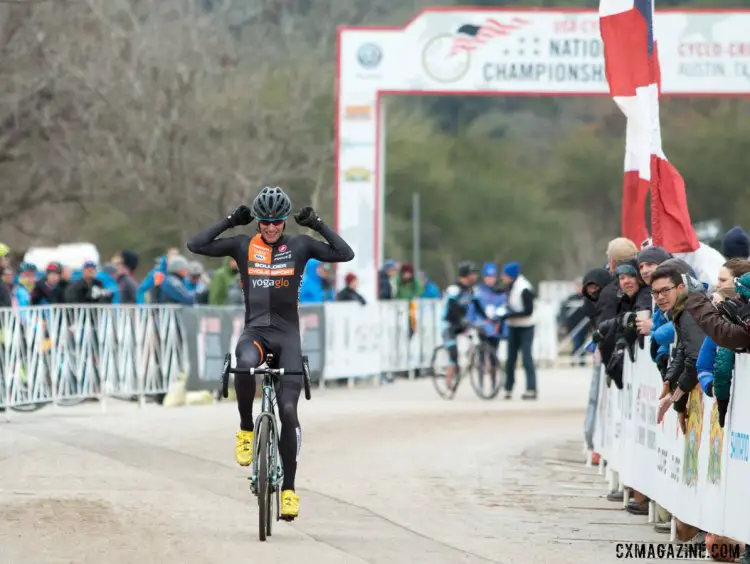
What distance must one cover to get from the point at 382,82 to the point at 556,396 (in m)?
6.69

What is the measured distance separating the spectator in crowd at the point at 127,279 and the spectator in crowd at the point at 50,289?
1105 mm

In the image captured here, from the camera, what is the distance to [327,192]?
51.5m

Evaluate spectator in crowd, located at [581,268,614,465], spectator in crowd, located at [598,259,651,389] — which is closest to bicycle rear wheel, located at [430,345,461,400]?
spectator in crowd, located at [581,268,614,465]

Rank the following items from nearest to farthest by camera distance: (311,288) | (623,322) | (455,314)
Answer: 1. (623,322)
2. (455,314)
3. (311,288)

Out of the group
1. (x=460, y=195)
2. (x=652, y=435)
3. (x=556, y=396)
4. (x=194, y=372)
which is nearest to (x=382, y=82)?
(x=556, y=396)

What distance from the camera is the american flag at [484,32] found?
31031 mm

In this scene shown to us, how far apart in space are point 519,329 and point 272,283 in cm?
1498

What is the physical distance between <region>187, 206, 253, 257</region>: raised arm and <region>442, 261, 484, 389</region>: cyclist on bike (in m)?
14.7

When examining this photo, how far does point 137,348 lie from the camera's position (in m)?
23.1

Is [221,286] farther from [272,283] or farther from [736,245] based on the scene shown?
[272,283]

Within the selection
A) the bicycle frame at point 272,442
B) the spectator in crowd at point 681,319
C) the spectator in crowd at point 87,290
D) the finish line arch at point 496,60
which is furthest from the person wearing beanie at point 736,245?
the finish line arch at point 496,60

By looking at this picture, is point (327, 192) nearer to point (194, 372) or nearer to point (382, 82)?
point (382, 82)

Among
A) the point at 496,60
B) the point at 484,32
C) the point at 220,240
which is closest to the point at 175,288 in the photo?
the point at 496,60

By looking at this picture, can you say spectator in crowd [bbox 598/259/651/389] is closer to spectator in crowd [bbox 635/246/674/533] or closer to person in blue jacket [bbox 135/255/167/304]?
spectator in crowd [bbox 635/246/674/533]
